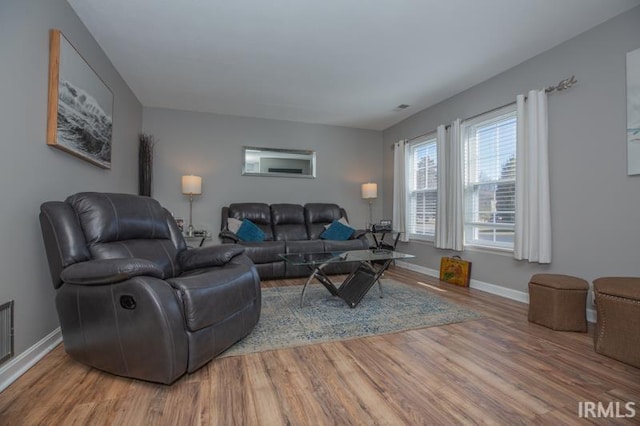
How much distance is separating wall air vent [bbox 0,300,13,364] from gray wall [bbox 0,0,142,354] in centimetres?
6

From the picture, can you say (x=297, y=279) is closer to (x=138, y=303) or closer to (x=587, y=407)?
(x=138, y=303)

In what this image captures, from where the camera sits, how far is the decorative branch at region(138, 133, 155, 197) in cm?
406

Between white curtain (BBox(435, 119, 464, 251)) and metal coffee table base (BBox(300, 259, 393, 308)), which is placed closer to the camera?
metal coffee table base (BBox(300, 259, 393, 308))

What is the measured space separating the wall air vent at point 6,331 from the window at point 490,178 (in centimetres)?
A: 403

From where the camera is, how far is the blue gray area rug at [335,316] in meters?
2.09

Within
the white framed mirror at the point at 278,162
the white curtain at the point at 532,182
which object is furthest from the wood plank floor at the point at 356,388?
the white framed mirror at the point at 278,162

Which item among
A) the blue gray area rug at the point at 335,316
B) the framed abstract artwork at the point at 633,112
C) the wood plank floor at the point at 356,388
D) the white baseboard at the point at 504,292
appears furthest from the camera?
the white baseboard at the point at 504,292

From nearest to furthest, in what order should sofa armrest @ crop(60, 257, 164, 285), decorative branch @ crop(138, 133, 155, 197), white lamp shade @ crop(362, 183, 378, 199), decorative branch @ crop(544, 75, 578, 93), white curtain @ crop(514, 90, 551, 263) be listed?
sofa armrest @ crop(60, 257, 164, 285)
decorative branch @ crop(544, 75, 578, 93)
white curtain @ crop(514, 90, 551, 263)
decorative branch @ crop(138, 133, 155, 197)
white lamp shade @ crop(362, 183, 378, 199)

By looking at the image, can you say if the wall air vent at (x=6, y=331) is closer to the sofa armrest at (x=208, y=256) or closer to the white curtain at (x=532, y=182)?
the sofa armrest at (x=208, y=256)

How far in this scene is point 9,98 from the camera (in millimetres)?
1585

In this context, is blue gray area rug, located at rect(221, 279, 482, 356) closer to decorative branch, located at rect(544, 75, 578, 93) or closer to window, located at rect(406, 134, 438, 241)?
window, located at rect(406, 134, 438, 241)

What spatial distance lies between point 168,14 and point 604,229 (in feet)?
12.7

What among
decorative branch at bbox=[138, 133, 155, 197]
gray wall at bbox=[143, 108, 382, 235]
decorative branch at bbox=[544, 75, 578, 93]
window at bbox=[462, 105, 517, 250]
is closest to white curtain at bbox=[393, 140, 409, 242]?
gray wall at bbox=[143, 108, 382, 235]

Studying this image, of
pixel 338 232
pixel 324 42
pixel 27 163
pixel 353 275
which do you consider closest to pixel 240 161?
pixel 338 232
